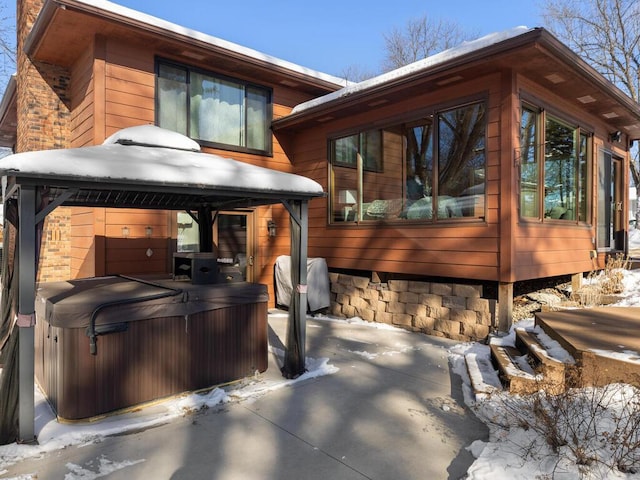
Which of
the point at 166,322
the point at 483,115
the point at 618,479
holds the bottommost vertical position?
the point at 618,479

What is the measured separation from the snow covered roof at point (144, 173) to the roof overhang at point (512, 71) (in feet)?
8.80

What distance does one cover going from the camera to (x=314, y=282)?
773cm

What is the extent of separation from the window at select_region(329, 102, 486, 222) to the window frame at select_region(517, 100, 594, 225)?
550 mm

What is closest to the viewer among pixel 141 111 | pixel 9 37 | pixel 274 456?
pixel 274 456

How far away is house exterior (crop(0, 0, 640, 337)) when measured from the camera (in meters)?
5.59

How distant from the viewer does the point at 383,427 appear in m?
3.32

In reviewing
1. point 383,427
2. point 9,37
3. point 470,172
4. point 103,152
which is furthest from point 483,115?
point 9,37

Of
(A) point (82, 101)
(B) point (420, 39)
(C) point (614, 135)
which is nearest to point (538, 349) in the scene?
(C) point (614, 135)

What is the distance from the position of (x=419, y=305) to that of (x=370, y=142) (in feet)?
9.41

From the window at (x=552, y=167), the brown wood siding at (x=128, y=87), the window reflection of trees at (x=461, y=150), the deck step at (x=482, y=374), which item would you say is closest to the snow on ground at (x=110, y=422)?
the deck step at (x=482, y=374)

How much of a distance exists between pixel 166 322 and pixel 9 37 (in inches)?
431

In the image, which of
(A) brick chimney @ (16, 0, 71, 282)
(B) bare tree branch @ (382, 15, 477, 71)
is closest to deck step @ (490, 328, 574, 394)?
(A) brick chimney @ (16, 0, 71, 282)

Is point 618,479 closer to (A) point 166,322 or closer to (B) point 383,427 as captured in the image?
(B) point 383,427

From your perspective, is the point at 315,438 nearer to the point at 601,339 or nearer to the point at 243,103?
the point at 601,339
